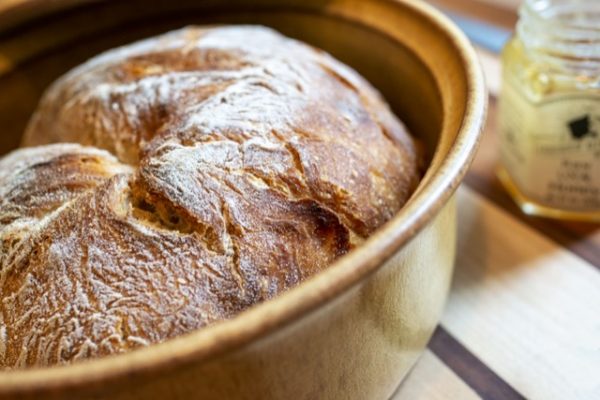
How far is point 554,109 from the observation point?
35.4 inches

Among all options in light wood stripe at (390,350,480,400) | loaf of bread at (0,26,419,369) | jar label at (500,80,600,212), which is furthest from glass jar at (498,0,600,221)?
light wood stripe at (390,350,480,400)

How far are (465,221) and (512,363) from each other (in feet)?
0.96

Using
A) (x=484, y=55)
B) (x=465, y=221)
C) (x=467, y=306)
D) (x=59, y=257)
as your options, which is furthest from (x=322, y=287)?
(x=484, y=55)

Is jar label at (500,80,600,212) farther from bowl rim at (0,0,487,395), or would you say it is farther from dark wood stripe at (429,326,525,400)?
bowl rim at (0,0,487,395)

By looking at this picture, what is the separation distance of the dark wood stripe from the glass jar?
0.30m

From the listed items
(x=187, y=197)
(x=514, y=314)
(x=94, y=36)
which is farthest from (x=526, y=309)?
(x=94, y=36)

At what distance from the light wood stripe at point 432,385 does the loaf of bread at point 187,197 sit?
205 mm

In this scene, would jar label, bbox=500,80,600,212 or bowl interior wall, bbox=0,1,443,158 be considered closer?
jar label, bbox=500,80,600,212

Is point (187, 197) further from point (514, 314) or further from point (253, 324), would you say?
point (514, 314)

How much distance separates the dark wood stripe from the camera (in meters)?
0.75

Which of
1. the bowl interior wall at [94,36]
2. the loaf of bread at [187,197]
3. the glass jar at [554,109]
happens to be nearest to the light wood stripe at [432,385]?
the loaf of bread at [187,197]

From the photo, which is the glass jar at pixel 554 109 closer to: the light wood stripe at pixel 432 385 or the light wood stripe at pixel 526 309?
the light wood stripe at pixel 526 309

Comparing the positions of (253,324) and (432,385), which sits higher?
(253,324)

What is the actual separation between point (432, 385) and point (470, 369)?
5 cm
